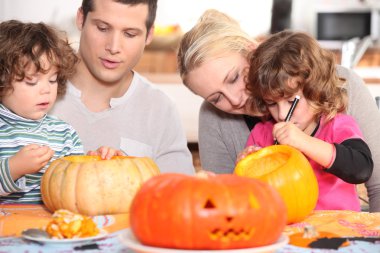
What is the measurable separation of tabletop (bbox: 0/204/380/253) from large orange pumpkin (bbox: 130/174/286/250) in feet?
0.24

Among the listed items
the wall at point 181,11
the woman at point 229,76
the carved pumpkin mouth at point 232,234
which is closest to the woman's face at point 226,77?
the woman at point 229,76

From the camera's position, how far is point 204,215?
942 millimetres

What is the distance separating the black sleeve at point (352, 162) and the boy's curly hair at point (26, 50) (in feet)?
2.64

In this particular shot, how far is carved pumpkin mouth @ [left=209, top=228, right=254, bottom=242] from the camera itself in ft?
3.11

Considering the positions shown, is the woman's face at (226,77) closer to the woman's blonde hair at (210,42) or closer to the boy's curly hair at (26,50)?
the woman's blonde hair at (210,42)

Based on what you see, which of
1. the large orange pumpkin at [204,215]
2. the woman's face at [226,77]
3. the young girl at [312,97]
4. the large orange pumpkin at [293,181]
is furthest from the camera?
the woman's face at [226,77]


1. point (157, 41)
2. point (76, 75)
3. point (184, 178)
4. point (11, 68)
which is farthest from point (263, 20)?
point (184, 178)

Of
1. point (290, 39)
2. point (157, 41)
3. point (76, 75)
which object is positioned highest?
point (290, 39)

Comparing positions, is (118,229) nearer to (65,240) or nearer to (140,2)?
(65,240)

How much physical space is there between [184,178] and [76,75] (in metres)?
1.29

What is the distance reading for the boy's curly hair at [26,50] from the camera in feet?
5.86

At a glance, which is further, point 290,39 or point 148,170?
point 290,39

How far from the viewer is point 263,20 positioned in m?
6.98

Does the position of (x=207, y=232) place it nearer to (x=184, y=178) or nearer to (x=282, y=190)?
(x=184, y=178)
